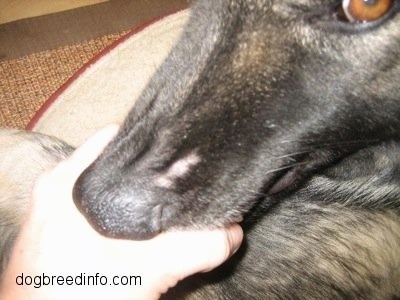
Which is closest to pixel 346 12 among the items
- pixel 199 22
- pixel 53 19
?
pixel 199 22

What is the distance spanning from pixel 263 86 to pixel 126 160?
0.75 ft

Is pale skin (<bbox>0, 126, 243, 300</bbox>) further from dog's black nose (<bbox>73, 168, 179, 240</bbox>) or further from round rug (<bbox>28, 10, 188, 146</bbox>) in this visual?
round rug (<bbox>28, 10, 188, 146</bbox>)

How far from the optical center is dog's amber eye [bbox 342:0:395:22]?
34.3 inches

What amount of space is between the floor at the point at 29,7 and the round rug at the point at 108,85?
582 millimetres

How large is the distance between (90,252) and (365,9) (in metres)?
0.57

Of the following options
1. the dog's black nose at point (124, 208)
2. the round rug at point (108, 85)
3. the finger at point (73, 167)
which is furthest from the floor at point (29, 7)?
the dog's black nose at point (124, 208)

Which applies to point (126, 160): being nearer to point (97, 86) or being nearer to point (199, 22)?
point (199, 22)

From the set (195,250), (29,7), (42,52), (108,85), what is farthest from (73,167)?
(29,7)

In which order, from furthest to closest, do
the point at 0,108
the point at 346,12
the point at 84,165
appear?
the point at 0,108 < the point at 84,165 < the point at 346,12

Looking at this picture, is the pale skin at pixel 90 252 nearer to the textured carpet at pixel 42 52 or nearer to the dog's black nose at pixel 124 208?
the dog's black nose at pixel 124 208

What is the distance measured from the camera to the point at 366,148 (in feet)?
4.06

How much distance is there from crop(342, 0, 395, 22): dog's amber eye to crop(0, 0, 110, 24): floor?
5.50 feet

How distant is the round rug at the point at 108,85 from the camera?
179 cm

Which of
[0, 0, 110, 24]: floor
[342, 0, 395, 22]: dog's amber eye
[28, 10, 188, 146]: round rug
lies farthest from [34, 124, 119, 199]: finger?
[0, 0, 110, 24]: floor
